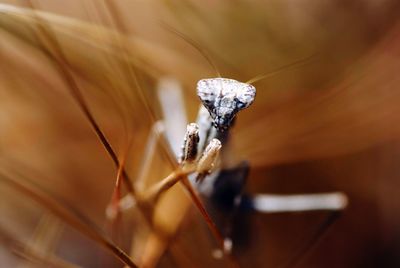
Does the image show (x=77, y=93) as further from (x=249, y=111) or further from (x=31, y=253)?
Result: (x=249, y=111)

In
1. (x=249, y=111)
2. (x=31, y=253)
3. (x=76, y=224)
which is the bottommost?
(x=76, y=224)

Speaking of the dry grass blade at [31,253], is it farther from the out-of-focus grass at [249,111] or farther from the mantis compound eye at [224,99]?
the mantis compound eye at [224,99]

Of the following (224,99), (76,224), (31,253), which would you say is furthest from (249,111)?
(76,224)

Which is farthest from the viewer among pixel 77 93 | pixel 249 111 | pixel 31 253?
pixel 249 111

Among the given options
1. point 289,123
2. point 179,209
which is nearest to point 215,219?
point 179,209

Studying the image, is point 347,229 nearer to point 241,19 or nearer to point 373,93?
point 373,93

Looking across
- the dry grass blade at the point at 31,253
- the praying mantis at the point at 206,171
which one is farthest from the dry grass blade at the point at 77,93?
the dry grass blade at the point at 31,253

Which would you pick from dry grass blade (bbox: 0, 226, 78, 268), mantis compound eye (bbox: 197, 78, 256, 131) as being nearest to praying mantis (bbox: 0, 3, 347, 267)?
mantis compound eye (bbox: 197, 78, 256, 131)
